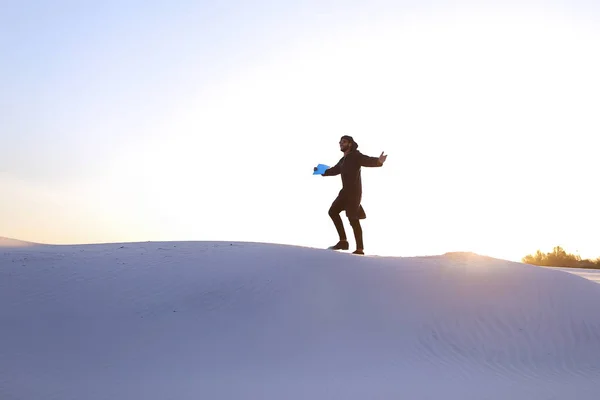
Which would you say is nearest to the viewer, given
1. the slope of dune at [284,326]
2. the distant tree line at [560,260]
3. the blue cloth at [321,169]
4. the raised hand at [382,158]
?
the slope of dune at [284,326]

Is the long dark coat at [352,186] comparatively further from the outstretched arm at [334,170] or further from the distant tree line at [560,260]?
the distant tree line at [560,260]

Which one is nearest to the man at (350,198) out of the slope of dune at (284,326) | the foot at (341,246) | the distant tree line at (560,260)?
the foot at (341,246)

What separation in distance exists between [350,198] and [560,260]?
1774 cm

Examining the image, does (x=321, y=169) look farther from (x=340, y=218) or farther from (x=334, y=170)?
(x=340, y=218)

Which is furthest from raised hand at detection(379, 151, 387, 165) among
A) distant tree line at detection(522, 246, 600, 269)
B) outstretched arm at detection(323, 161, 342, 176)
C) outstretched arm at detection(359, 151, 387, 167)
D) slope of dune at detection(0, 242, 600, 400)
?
distant tree line at detection(522, 246, 600, 269)

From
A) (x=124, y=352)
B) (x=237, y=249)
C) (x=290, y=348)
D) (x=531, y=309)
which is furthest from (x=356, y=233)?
(x=124, y=352)

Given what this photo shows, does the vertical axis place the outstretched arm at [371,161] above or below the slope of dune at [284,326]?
above

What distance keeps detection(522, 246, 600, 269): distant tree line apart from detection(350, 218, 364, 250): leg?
16.3 m

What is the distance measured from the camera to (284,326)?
22.9 ft

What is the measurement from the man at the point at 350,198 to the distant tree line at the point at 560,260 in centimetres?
1639

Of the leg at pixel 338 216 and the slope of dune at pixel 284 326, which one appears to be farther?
the leg at pixel 338 216

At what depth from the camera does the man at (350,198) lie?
32.7ft

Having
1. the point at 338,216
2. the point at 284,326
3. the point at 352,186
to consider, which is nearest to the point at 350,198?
the point at 352,186

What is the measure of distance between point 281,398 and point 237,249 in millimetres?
3942
